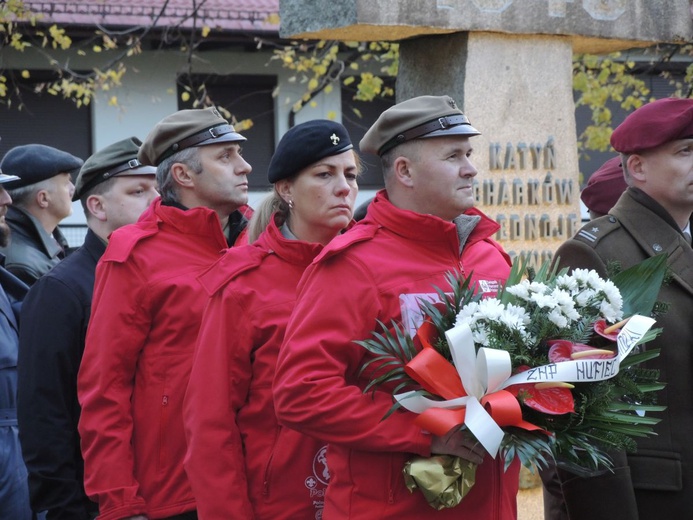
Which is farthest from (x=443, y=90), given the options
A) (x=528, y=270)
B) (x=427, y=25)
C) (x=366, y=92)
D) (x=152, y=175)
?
(x=366, y=92)

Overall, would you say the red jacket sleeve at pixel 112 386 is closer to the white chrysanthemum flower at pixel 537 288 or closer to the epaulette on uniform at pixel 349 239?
the epaulette on uniform at pixel 349 239

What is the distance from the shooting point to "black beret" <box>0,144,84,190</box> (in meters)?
6.26

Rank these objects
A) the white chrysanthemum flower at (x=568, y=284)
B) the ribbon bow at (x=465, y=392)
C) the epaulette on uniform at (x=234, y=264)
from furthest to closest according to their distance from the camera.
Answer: the epaulette on uniform at (x=234, y=264) < the white chrysanthemum flower at (x=568, y=284) < the ribbon bow at (x=465, y=392)

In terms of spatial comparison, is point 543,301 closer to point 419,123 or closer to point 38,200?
point 419,123

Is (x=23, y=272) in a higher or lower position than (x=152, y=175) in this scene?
lower

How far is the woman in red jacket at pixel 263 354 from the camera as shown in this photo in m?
3.82

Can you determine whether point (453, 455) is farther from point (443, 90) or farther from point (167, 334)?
point (443, 90)

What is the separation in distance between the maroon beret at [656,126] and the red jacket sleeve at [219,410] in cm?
148

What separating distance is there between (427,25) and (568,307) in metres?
3.29

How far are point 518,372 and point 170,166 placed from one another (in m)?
1.88

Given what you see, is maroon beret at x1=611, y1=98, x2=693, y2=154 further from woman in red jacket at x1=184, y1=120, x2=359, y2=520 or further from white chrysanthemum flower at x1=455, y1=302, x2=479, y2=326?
white chrysanthemum flower at x1=455, y1=302, x2=479, y2=326

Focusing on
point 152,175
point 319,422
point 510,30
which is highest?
point 510,30

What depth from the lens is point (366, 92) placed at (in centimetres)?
1267

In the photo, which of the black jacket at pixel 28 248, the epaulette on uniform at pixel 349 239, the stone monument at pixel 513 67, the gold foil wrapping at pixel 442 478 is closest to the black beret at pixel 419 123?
the epaulette on uniform at pixel 349 239
